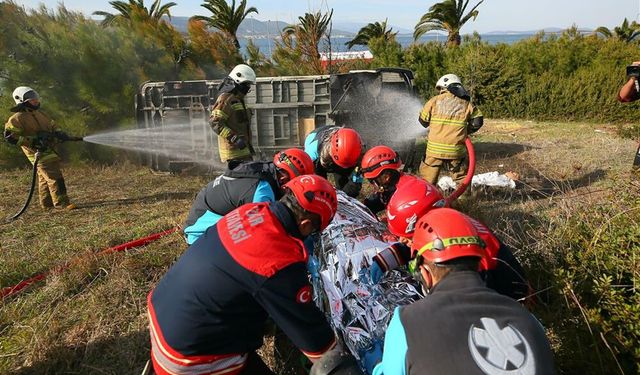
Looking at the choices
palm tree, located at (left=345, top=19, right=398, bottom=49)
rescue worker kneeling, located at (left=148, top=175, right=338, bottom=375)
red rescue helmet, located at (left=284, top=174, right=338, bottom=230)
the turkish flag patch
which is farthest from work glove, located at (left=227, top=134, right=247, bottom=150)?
palm tree, located at (left=345, top=19, right=398, bottom=49)

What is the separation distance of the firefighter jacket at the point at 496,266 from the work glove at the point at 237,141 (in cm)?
347

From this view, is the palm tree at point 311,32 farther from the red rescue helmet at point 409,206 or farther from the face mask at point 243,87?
the red rescue helmet at point 409,206

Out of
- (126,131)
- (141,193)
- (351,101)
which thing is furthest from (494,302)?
(126,131)

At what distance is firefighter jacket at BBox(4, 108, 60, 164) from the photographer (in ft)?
20.5

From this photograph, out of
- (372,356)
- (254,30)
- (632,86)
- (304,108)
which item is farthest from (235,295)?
(254,30)

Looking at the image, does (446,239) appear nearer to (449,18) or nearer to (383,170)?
(383,170)

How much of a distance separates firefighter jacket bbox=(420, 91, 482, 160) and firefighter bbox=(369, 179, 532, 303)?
2.36 meters

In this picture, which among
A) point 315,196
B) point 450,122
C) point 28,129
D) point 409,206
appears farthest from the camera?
point 28,129

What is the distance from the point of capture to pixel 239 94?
5879 mm

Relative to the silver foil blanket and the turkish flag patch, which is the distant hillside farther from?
the turkish flag patch

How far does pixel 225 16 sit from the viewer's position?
1741cm

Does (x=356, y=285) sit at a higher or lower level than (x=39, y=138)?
lower

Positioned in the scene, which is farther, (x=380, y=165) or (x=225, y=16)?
(x=225, y=16)

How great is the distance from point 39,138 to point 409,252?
19.8 ft
